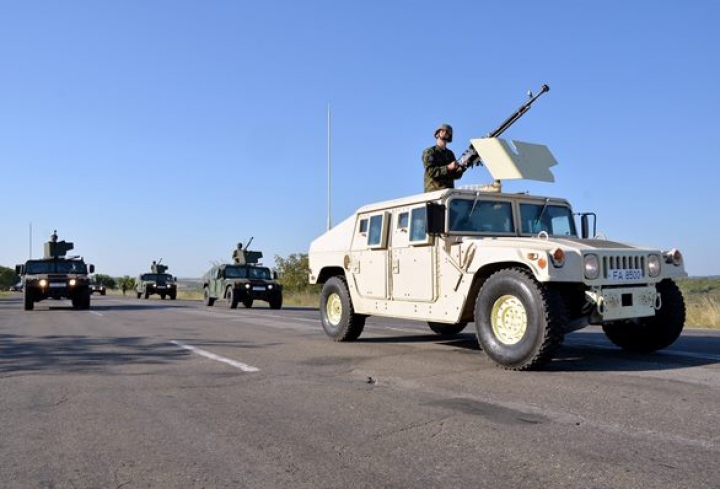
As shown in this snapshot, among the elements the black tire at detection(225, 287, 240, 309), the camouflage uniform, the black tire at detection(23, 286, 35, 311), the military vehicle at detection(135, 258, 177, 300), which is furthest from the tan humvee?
the military vehicle at detection(135, 258, 177, 300)

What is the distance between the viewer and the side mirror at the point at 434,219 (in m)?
7.20

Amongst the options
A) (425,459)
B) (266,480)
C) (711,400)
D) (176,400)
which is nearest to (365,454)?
(425,459)

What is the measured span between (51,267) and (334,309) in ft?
53.1

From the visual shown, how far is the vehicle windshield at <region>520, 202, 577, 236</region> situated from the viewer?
8.05m

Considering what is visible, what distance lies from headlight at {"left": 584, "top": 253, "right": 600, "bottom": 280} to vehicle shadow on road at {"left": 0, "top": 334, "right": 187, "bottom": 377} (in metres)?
4.79

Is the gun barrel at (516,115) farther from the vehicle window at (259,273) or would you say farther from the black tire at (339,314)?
the vehicle window at (259,273)

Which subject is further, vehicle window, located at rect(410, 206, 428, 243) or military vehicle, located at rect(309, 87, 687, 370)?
vehicle window, located at rect(410, 206, 428, 243)

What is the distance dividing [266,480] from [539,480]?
4.49ft

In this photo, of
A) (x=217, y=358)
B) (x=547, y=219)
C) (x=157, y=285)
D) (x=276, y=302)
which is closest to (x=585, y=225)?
(x=547, y=219)

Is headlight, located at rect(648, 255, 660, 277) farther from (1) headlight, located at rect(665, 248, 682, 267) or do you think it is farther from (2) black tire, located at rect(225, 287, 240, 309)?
(2) black tire, located at rect(225, 287, 240, 309)

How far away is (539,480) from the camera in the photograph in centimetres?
313

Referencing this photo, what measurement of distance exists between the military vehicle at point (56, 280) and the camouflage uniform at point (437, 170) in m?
16.6

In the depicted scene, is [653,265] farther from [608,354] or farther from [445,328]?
[445,328]

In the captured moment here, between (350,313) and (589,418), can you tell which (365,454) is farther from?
(350,313)
